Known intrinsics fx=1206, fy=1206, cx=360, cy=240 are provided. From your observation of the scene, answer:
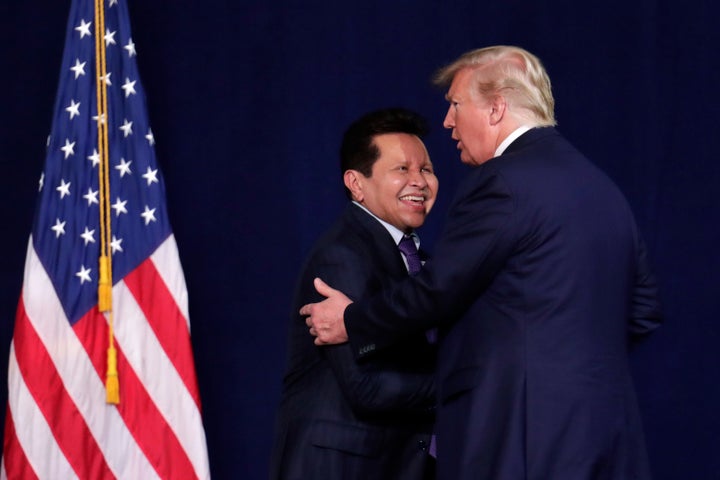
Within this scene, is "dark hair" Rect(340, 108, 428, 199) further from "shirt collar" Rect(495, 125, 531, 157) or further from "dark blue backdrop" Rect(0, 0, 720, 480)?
"dark blue backdrop" Rect(0, 0, 720, 480)

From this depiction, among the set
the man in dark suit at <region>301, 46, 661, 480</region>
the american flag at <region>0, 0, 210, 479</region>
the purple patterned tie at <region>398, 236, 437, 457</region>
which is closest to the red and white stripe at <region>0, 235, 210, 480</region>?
the american flag at <region>0, 0, 210, 479</region>

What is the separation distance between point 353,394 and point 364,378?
0.14 ft

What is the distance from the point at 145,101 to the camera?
3.78 meters

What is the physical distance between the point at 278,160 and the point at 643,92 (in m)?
1.28

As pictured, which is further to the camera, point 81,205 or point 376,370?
point 81,205

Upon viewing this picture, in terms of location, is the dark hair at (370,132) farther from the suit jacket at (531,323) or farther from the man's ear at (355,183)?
the suit jacket at (531,323)

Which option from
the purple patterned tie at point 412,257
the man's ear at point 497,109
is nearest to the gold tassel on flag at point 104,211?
the purple patterned tie at point 412,257

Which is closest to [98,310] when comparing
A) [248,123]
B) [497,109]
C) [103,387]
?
[103,387]

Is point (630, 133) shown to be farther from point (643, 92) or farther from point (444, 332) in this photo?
point (444, 332)

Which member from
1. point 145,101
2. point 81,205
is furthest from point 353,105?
point 81,205

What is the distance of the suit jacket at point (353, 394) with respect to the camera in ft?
8.28

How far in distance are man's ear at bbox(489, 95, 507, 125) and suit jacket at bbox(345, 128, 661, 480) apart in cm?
10

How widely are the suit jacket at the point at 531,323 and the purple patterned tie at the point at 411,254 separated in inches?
15.6

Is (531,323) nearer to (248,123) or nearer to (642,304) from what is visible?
(642,304)
